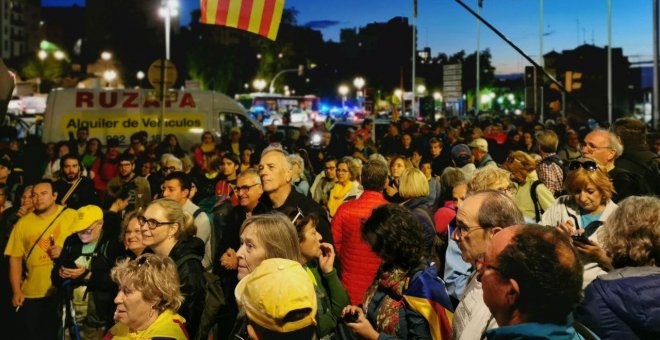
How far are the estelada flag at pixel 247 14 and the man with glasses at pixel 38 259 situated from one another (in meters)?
3.79

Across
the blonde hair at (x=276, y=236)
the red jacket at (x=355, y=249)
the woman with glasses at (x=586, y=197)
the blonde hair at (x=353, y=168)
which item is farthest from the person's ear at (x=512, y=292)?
the blonde hair at (x=353, y=168)

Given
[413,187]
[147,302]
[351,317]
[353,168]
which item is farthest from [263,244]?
[353,168]

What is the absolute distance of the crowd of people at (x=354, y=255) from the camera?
2.81 meters

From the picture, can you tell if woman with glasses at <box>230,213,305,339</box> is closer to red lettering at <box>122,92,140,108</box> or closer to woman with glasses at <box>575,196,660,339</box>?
woman with glasses at <box>575,196,660,339</box>

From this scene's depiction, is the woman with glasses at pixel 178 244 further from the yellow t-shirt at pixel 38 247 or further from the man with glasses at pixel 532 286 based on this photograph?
the man with glasses at pixel 532 286

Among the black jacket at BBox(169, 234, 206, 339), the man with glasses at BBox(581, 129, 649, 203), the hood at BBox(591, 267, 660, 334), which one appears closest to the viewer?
the hood at BBox(591, 267, 660, 334)

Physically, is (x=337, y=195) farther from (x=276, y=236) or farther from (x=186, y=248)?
(x=276, y=236)

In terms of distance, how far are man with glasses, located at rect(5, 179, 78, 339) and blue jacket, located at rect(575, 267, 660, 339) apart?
16.7 ft

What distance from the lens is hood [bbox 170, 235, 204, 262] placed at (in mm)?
4926

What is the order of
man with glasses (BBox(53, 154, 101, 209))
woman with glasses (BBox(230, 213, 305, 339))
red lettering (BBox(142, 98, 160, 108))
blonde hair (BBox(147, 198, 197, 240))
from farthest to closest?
1. red lettering (BBox(142, 98, 160, 108))
2. man with glasses (BBox(53, 154, 101, 209))
3. blonde hair (BBox(147, 198, 197, 240))
4. woman with glasses (BBox(230, 213, 305, 339))

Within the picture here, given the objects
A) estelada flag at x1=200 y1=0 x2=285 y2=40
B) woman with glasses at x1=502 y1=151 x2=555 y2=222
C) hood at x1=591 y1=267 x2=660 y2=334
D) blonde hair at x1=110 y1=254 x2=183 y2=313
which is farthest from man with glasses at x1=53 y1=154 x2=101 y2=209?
hood at x1=591 y1=267 x2=660 y2=334

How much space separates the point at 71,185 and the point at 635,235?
712 centimetres

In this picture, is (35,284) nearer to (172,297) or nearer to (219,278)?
(219,278)

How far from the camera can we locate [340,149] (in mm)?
15547
